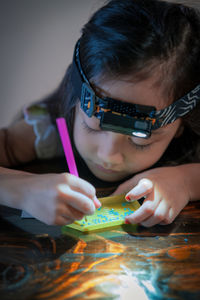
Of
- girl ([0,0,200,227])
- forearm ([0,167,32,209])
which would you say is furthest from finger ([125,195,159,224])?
forearm ([0,167,32,209])

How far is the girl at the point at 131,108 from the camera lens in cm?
68

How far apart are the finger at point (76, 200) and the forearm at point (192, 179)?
314 mm

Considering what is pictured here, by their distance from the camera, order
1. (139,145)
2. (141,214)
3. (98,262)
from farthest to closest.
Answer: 1. (139,145)
2. (141,214)
3. (98,262)

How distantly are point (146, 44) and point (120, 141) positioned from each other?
0.22 meters

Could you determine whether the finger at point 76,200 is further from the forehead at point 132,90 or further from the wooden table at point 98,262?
the forehead at point 132,90

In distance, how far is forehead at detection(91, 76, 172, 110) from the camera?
752 millimetres

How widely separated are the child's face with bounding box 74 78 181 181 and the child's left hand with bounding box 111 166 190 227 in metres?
0.05

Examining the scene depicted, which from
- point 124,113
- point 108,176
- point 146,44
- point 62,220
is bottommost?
point 108,176

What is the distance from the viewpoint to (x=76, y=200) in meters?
0.63

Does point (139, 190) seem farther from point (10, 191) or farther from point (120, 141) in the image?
point (10, 191)

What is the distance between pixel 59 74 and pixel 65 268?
1.20 m

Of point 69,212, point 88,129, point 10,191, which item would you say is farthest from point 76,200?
point 88,129

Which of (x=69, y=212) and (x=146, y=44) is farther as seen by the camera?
(x=146, y=44)

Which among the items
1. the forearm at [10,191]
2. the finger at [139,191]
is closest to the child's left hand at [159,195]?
the finger at [139,191]
